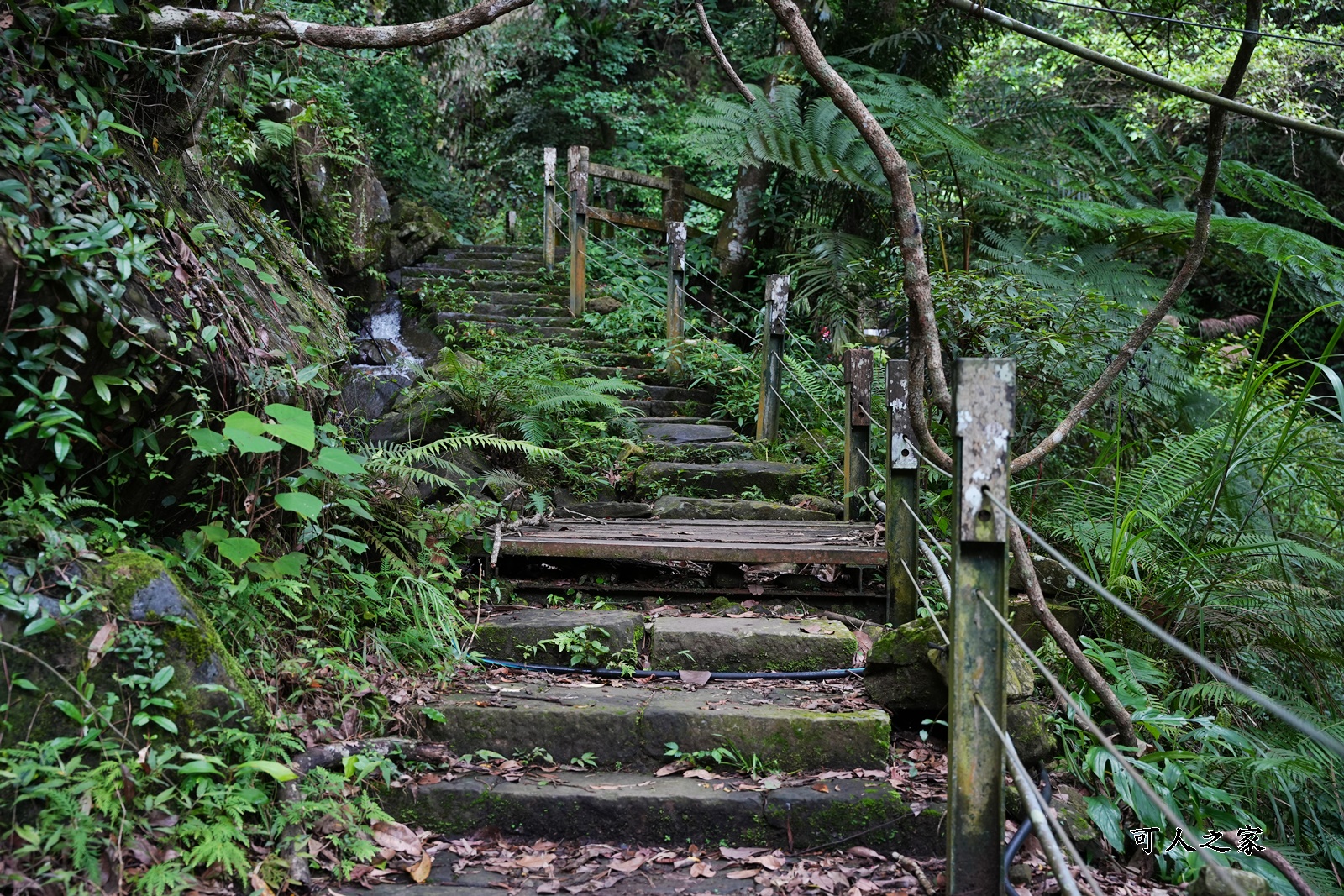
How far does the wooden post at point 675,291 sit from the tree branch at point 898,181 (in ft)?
13.8

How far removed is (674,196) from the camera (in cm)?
920

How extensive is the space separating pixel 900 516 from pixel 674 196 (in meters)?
6.49

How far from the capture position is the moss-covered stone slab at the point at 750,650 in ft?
10.7

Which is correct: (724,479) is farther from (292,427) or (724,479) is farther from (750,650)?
(292,427)

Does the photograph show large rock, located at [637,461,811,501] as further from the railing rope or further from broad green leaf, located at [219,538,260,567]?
broad green leaf, located at [219,538,260,567]

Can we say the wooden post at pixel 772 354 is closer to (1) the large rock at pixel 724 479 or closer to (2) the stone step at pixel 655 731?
(1) the large rock at pixel 724 479

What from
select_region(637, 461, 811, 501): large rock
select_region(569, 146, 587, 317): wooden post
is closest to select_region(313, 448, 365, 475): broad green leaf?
select_region(637, 461, 811, 501): large rock

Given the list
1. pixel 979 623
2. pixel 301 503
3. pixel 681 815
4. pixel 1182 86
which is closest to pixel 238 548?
pixel 301 503

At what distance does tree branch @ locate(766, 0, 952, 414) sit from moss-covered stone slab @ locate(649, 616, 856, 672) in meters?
1.08

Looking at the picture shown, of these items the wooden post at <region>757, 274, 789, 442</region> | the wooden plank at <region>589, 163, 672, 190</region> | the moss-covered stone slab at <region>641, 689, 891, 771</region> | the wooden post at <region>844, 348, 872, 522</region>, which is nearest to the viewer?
the moss-covered stone slab at <region>641, 689, 891, 771</region>

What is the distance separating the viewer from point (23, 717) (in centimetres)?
197

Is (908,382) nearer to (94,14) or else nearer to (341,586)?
(341,586)

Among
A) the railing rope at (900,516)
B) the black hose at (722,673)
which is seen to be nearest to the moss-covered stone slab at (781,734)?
the black hose at (722,673)

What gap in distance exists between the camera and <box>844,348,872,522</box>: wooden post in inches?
167
